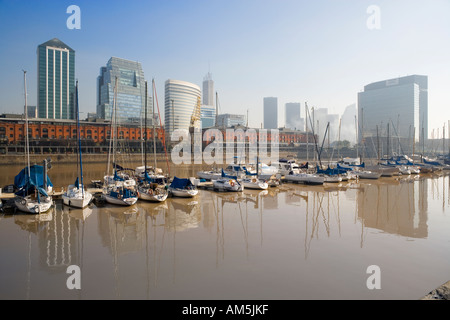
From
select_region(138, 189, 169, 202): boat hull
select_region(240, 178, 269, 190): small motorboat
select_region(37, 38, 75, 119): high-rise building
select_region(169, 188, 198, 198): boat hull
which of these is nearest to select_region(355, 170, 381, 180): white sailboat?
select_region(240, 178, 269, 190): small motorboat

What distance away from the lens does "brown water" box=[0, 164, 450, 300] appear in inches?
363

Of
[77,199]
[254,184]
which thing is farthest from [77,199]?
[254,184]

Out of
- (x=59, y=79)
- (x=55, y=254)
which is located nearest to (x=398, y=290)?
(x=55, y=254)

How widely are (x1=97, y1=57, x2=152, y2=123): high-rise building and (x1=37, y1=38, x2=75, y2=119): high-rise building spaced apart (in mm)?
21034

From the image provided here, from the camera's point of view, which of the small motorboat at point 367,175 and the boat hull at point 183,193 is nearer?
the boat hull at point 183,193

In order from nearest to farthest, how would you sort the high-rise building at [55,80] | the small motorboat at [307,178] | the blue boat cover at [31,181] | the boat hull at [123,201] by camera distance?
the blue boat cover at [31,181]
the boat hull at [123,201]
the small motorboat at [307,178]
the high-rise building at [55,80]

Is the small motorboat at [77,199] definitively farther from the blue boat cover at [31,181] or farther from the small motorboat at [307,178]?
the small motorboat at [307,178]

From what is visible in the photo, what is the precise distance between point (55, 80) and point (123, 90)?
56466 mm

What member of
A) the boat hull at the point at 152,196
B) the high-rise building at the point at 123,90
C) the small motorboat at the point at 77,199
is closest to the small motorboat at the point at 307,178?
the boat hull at the point at 152,196

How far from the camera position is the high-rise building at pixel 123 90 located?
520ft

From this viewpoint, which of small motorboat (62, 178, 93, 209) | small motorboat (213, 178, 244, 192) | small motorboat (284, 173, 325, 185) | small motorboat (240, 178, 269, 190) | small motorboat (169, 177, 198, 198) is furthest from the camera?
small motorboat (284, 173, 325, 185)

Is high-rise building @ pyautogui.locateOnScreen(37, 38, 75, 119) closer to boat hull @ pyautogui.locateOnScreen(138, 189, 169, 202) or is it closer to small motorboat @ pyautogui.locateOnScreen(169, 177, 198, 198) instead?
small motorboat @ pyautogui.locateOnScreen(169, 177, 198, 198)

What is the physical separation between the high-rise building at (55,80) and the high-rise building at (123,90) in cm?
2103

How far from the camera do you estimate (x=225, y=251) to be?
1266 cm
